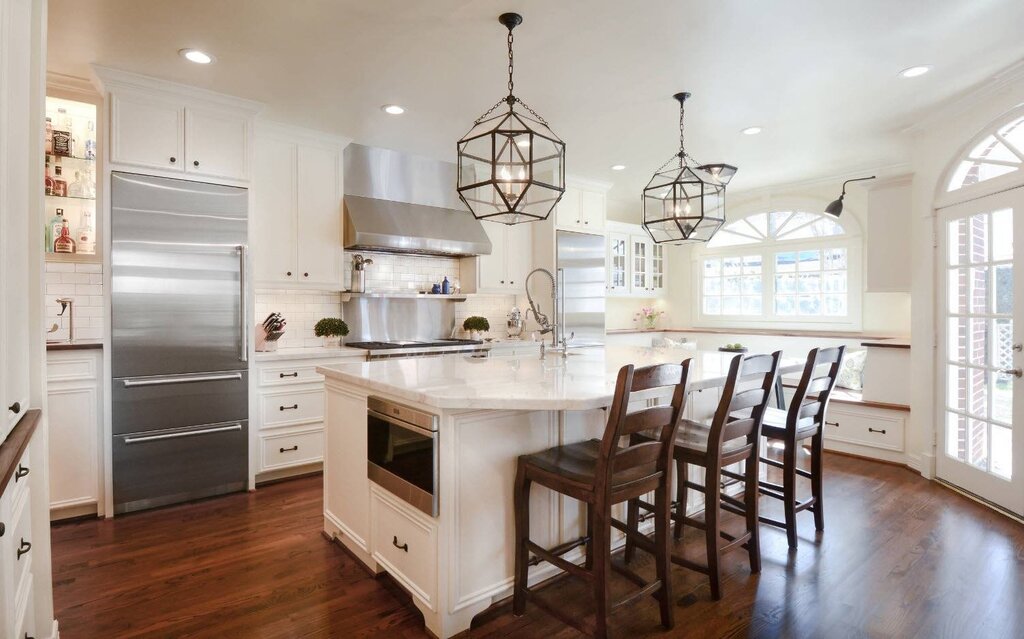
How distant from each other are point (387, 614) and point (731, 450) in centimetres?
162

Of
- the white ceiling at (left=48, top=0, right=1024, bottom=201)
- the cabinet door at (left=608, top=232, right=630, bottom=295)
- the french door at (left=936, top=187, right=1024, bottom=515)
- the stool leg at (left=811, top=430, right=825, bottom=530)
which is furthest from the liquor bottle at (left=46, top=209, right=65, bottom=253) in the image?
the french door at (left=936, top=187, right=1024, bottom=515)

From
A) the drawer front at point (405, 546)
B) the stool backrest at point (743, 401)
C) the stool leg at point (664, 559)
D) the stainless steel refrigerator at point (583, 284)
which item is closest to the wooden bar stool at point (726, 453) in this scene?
the stool backrest at point (743, 401)

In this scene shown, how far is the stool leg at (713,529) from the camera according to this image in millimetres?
2273

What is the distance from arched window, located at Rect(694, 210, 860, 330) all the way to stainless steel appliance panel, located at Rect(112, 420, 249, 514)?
231 inches

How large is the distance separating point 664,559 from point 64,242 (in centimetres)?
388

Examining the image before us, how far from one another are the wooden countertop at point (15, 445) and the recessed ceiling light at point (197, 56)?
2.24 m

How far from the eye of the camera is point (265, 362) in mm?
3816

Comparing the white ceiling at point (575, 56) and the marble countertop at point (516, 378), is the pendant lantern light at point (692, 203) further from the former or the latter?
the marble countertop at point (516, 378)

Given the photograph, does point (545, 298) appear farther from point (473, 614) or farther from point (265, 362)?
point (473, 614)

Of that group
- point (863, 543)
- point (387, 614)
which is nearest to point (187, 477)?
point (387, 614)

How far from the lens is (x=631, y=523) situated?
2480 mm

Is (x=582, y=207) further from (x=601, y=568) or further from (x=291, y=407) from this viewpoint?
(x=601, y=568)

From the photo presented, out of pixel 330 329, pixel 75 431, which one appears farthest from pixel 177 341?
pixel 330 329

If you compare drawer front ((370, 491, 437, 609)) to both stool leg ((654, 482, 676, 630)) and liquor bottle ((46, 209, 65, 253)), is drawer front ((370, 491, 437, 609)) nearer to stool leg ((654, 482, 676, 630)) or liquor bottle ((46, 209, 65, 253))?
stool leg ((654, 482, 676, 630))
